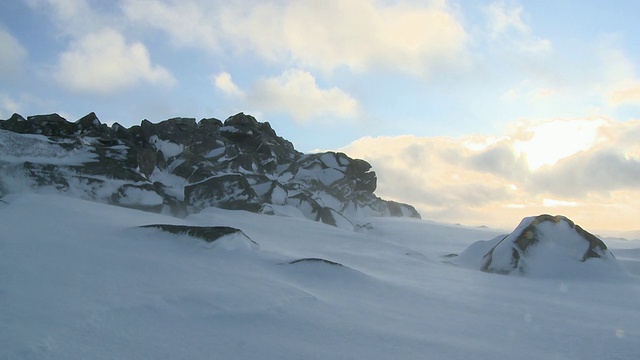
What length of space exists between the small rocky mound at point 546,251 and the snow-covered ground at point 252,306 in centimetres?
98

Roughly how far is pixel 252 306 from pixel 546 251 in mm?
8113

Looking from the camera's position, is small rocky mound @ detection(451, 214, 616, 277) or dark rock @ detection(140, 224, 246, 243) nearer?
dark rock @ detection(140, 224, 246, 243)

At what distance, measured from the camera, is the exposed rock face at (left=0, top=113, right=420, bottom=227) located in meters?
15.4

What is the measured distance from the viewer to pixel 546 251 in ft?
33.7

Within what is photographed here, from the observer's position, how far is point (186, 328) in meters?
4.05

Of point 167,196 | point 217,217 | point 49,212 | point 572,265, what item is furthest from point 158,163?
point 572,265

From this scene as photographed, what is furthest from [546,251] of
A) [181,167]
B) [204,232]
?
[181,167]

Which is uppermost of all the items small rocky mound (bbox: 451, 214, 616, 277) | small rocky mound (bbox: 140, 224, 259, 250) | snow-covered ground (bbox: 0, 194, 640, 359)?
small rocky mound (bbox: 451, 214, 616, 277)

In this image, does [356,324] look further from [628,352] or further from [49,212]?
[49,212]

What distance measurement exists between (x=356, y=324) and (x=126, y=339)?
2.18 m

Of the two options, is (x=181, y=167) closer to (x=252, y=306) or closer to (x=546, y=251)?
(x=546, y=251)

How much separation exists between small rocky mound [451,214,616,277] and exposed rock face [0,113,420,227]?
36.7ft

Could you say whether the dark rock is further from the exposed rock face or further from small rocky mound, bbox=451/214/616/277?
the exposed rock face

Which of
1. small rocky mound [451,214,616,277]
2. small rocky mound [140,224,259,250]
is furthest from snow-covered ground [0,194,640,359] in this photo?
small rocky mound [451,214,616,277]
